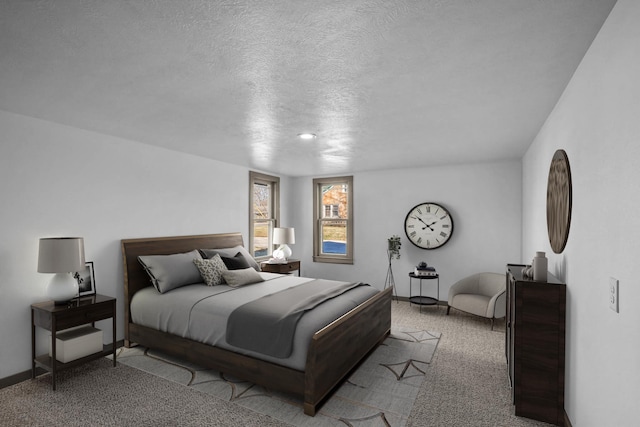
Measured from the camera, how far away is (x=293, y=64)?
201 centimetres

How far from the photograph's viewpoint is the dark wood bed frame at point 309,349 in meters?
2.62

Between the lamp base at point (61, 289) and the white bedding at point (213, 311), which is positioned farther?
→ the lamp base at point (61, 289)

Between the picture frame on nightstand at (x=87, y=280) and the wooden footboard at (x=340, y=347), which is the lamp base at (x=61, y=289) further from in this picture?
the wooden footboard at (x=340, y=347)

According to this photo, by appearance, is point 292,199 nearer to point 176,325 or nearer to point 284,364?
point 176,325

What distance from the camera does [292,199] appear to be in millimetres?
7105

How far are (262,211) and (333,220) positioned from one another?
4.65 ft

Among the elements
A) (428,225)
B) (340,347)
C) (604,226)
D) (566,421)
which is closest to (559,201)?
(604,226)

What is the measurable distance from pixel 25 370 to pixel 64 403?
0.76 meters

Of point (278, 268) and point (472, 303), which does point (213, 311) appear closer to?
point (278, 268)

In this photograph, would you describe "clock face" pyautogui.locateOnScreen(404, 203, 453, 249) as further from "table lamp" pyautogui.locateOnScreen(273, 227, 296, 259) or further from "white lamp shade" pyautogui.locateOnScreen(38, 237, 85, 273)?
"white lamp shade" pyautogui.locateOnScreen(38, 237, 85, 273)

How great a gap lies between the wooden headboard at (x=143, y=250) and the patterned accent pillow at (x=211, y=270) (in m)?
0.49

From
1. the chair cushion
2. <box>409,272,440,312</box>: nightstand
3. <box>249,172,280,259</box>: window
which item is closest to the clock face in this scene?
<box>409,272,440,312</box>: nightstand

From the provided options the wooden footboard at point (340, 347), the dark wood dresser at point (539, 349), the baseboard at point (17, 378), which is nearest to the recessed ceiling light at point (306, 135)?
the wooden footboard at point (340, 347)

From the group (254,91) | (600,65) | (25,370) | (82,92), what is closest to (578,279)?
(600,65)
